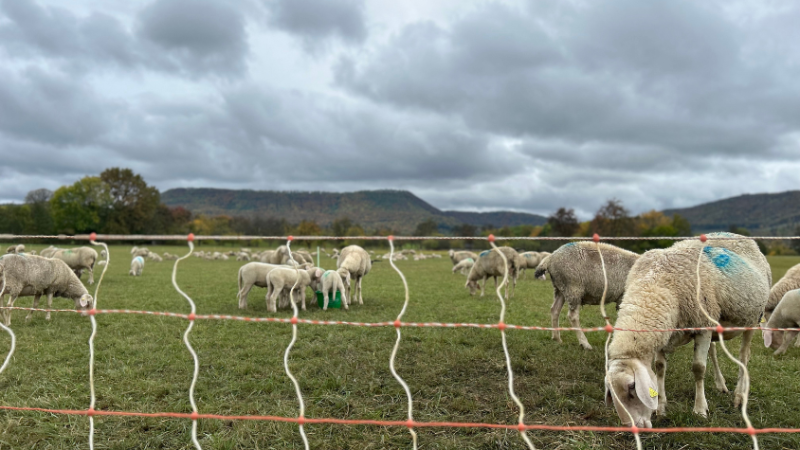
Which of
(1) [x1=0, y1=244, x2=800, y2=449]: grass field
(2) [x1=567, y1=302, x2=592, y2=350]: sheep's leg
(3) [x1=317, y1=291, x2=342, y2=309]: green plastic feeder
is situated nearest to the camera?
(1) [x1=0, y1=244, x2=800, y2=449]: grass field

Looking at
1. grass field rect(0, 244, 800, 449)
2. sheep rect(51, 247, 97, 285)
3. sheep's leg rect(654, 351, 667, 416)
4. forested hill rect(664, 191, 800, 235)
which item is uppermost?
forested hill rect(664, 191, 800, 235)

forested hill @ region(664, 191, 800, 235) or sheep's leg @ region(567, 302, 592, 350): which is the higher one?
forested hill @ region(664, 191, 800, 235)

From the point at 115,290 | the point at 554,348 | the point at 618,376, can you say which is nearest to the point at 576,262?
the point at 554,348

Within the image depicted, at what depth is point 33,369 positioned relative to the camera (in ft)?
18.8

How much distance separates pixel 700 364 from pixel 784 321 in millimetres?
4264

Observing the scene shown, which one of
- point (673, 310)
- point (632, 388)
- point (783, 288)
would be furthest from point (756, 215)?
point (632, 388)

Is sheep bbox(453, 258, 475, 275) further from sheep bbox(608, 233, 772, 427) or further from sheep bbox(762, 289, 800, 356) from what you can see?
sheep bbox(608, 233, 772, 427)

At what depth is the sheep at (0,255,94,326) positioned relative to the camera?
840 cm

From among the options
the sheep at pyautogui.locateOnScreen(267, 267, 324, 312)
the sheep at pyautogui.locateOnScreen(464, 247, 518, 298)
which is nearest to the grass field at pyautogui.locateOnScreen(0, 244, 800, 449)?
the sheep at pyautogui.locateOnScreen(267, 267, 324, 312)

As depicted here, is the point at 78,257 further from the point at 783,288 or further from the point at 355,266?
the point at 783,288

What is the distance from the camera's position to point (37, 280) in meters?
8.83

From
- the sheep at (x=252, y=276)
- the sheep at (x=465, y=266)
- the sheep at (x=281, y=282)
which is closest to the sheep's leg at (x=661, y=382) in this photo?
the sheep at (x=281, y=282)

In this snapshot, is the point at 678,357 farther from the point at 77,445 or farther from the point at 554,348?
the point at 77,445

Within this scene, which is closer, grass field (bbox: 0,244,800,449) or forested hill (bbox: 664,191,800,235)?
grass field (bbox: 0,244,800,449)
